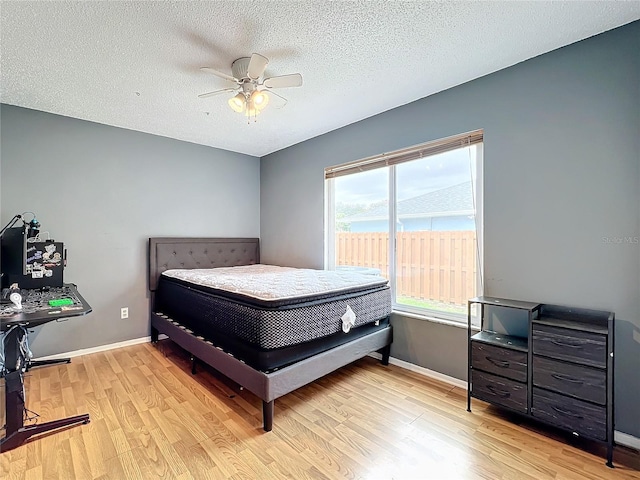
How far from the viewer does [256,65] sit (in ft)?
6.16

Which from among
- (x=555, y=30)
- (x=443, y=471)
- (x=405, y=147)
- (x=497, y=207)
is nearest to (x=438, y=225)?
(x=497, y=207)

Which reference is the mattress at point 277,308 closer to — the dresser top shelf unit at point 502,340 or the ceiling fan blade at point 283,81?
the dresser top shelf unit at point 502,340

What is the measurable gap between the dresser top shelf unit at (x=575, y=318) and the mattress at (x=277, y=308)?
1.19m

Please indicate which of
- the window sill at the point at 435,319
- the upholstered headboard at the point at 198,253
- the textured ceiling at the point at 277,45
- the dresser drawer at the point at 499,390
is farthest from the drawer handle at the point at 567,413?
the upholstered headboard at the point at 198,253

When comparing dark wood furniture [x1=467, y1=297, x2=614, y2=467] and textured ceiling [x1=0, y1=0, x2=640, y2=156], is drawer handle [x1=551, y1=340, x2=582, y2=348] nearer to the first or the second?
dark wood furniture [x1=467, y1=297, x2=614, y2=467]

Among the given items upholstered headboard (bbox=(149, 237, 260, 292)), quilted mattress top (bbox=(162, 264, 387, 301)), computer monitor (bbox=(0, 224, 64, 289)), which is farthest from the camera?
upholstered headboard (bbox=(149, 237, 260, 292))

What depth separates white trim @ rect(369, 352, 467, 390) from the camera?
2.45 m

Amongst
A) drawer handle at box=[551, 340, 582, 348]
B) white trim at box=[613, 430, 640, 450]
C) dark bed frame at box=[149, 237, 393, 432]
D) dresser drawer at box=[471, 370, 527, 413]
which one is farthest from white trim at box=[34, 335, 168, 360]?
white trim at box=[613, 430, 640, 450]

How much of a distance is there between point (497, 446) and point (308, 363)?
1.21m

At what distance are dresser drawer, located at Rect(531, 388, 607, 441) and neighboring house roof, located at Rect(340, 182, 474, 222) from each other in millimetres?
1354

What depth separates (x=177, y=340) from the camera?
2.88m

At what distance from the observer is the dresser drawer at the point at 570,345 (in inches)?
64.5

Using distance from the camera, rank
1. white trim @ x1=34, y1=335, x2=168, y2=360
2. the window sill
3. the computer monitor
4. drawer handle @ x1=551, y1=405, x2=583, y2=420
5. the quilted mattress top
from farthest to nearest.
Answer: white trim @ x1=34, y1=335, x2=168, y2=360 < the window sill < the computer monitor < the quilted mattress top < drawer handle @ x1=551, y1=405, x2=583, y2=420

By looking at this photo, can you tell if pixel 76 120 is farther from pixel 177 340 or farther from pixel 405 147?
pixel 405 147
